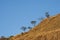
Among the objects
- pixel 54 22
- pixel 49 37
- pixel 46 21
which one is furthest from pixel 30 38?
pixel 46 21

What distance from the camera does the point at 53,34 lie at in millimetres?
67375

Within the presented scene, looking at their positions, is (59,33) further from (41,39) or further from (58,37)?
(41,39)

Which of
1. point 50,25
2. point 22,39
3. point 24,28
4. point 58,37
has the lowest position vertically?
point 58,37

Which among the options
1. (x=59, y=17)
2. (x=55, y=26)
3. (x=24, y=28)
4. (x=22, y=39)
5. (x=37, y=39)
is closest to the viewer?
(x=37, y=39)

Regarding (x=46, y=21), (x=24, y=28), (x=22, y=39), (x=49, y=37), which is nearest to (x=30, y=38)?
(x=22, y=39)

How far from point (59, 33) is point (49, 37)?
3.31m

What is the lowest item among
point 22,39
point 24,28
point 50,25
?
point 22,39

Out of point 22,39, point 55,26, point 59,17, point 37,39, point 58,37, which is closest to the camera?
point 58,37

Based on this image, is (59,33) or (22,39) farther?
(22,39)

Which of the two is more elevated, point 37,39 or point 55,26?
point 55,26

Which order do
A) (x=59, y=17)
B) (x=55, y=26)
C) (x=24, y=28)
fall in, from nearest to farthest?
(x=55, y=26)
(x=59, y=17)
(x=24, y=28)

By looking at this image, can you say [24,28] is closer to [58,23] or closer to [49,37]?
[58,23]

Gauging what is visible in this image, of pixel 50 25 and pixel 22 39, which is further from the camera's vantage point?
pixel 50 25

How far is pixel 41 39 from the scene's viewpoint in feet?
230
